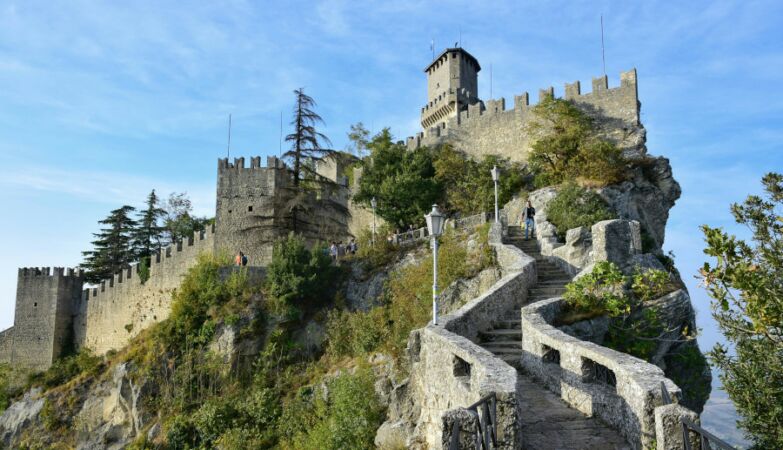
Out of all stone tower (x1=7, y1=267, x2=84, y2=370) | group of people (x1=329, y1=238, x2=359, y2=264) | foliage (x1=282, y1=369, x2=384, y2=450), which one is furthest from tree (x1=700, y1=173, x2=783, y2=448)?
stone tower (x1=7, y1=267, x2=84, y2=370)

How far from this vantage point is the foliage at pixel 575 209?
19.3 m

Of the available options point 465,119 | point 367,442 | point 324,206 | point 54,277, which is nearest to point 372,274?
point 324,206

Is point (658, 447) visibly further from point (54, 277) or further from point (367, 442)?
point (54, 277)

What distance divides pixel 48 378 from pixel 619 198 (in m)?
29.9

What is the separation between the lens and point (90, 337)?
32.7 m

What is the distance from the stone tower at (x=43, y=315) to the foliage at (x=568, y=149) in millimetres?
28854

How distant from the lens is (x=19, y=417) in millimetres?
27094

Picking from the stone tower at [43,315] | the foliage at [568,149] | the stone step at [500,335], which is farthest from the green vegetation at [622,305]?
the stone tower at [43,315]

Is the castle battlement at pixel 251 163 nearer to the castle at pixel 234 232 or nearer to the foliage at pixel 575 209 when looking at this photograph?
the castle at pixel 234 232

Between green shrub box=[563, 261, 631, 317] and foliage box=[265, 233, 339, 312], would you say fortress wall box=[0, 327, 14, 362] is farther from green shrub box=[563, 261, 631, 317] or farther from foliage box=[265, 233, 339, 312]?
green shrub box=[563, 261, 631, 317]

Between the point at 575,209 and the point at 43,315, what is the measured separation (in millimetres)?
31504

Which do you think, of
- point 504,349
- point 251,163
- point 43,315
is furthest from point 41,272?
point 504,349

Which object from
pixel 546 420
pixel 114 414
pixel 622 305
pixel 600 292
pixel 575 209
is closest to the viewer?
pixel 546 420

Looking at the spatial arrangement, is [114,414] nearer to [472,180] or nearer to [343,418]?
[343,418]
